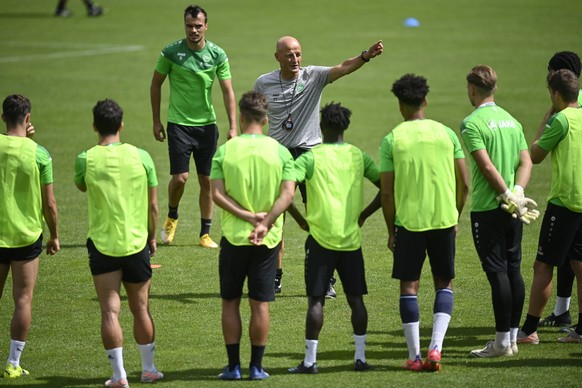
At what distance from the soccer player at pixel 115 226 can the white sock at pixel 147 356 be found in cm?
4

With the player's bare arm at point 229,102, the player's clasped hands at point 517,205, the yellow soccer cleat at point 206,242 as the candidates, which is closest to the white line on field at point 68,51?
the yellow soccer cleat at point 206,242

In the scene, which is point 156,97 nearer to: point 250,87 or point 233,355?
point 233,355

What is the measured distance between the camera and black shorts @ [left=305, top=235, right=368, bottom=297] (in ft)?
26.6

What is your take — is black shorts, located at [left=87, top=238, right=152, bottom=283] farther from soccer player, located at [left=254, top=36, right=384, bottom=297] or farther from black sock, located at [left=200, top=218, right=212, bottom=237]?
black sock, located at [left=200, top=218, right=212, bottom=237]

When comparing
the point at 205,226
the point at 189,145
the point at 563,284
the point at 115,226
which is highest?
the point at 189,145

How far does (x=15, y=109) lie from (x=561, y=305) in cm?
539

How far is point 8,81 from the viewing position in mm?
25703

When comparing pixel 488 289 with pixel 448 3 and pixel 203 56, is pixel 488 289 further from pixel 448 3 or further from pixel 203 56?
pixel 448 3

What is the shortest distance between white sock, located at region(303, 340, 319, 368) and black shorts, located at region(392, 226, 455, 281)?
2.84 feet

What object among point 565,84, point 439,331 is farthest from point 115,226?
point 565,84

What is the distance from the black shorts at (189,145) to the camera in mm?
12648

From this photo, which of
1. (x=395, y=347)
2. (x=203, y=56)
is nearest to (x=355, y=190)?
(x=395, y=347)

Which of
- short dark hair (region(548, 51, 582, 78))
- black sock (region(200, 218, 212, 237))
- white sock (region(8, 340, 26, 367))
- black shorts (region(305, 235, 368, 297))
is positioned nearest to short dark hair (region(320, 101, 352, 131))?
black shorts (region(305, 235, 368, 297))

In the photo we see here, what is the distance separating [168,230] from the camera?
43.4ft
